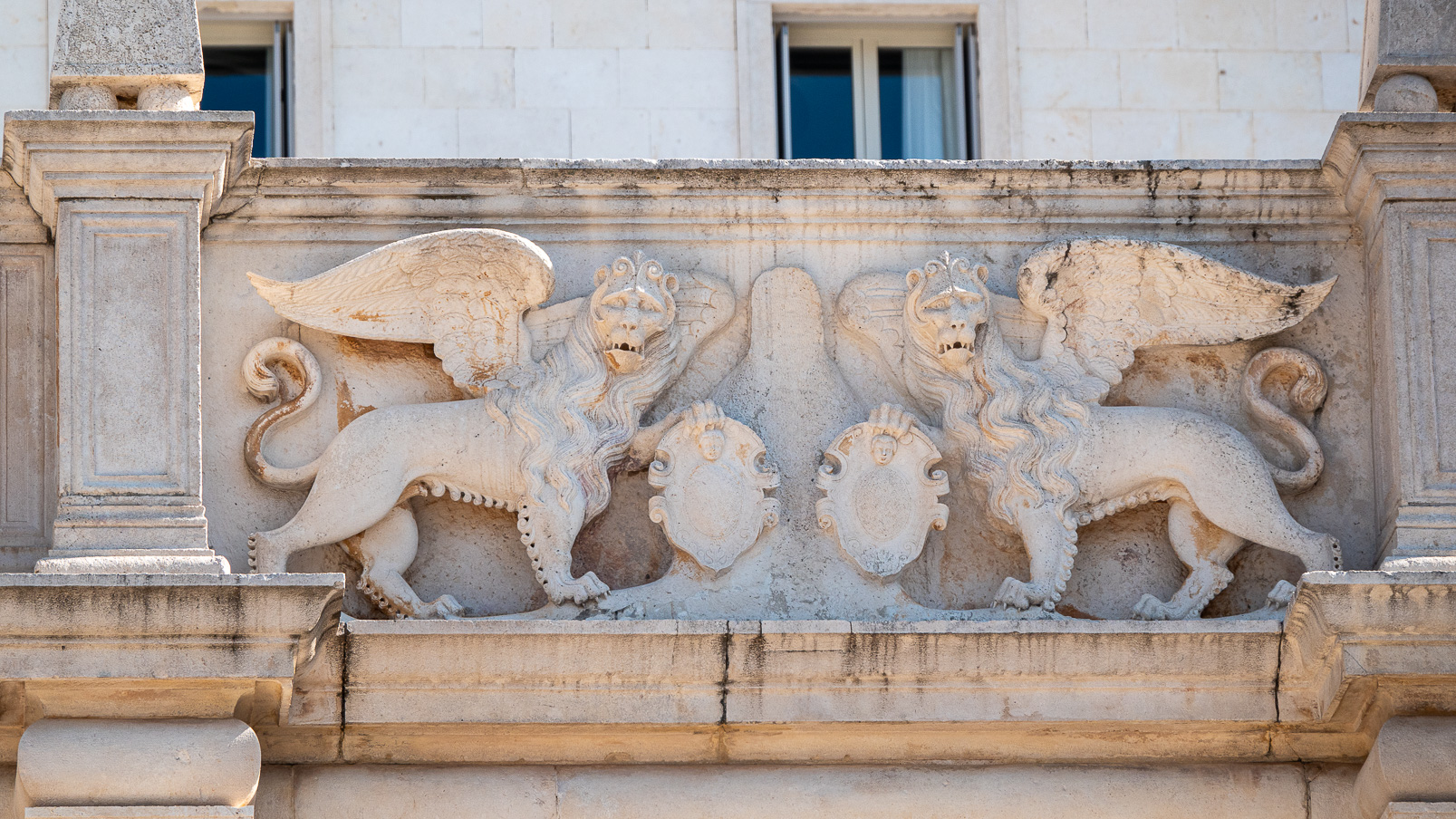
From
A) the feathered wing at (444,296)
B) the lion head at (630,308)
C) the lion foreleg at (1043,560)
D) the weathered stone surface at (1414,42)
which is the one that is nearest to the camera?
the lion foreleg at (1043,560)

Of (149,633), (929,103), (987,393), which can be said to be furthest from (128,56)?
(929,103)

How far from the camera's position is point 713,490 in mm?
10820

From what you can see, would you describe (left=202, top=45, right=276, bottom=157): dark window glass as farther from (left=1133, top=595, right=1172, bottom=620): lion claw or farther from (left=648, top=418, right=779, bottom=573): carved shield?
(left=1133, top=595, right=1172, bottom=620): lion claw

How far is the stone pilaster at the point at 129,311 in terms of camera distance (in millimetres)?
10398

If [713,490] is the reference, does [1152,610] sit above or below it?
below

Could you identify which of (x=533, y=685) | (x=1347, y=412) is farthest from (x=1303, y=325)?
(x=533, y=685)

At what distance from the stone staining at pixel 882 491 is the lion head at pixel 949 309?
0.30 metres

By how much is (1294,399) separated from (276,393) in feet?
12.9

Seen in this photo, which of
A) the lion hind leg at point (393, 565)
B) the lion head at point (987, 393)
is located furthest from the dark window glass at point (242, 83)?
the lion head at point (987, 393)

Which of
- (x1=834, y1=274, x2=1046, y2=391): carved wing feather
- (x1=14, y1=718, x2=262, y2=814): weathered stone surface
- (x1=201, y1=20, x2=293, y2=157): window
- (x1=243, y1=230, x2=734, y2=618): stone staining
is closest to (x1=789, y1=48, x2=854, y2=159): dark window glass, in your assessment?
(x1=201, y1=20, x2=293, y2=157): window

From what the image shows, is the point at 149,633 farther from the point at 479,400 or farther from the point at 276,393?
the point at 479,400

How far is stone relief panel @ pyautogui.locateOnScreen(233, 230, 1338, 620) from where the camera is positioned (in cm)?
1077

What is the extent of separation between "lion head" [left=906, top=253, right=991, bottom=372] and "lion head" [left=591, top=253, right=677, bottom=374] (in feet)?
3.06

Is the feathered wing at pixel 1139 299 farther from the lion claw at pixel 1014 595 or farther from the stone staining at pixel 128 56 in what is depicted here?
the stone staining at pixel 128 56
